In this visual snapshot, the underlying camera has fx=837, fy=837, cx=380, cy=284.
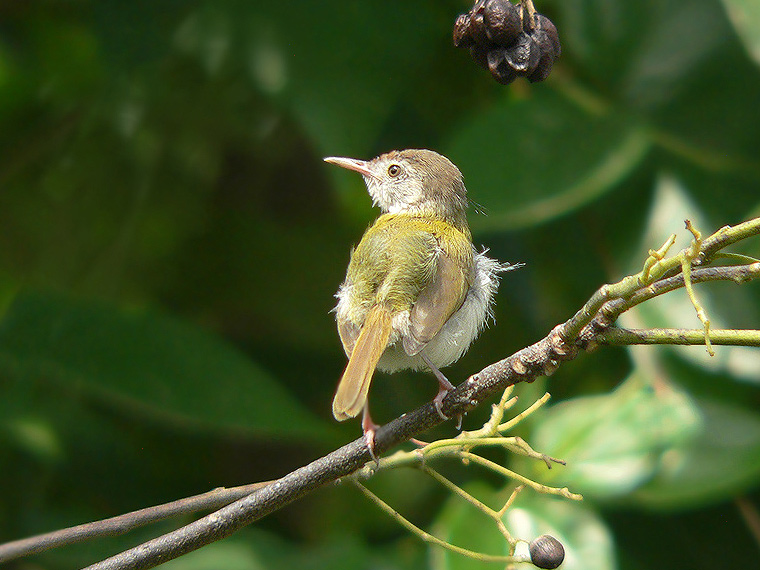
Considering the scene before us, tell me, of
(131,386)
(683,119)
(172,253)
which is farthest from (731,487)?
(172,253)

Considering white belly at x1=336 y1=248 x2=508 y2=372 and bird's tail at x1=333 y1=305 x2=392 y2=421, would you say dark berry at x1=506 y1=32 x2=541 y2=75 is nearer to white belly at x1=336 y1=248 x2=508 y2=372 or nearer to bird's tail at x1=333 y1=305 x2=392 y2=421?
bird's tail at x1=333 y1=305 x2=392 y2=421

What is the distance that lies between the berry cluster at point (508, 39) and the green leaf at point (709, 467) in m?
1.30

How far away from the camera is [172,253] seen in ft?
9.11

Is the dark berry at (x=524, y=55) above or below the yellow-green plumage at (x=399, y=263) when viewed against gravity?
below

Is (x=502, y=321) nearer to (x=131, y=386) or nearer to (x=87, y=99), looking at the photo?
(x=131, y=386)

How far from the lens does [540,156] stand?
7.66 feet

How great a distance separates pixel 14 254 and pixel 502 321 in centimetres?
159

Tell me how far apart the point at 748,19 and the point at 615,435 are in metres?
1.10

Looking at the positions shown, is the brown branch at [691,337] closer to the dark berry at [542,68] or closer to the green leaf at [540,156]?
the dark berry at [542,68]

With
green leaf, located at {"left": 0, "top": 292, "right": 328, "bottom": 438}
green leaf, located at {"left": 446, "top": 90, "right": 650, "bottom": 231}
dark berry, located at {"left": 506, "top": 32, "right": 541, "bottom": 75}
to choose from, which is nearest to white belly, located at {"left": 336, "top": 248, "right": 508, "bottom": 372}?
green leaf, located at {"left": 446, "top": 90, "right": 650, "bottom": 231}

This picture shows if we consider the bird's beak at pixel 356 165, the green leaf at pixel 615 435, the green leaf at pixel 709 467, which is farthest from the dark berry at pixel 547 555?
the bird's beak at pixel 356 165

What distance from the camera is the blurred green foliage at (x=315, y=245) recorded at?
2174mm

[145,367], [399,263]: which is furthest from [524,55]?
[145,367]

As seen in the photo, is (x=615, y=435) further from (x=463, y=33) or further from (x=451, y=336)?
(x=463, y=33)
